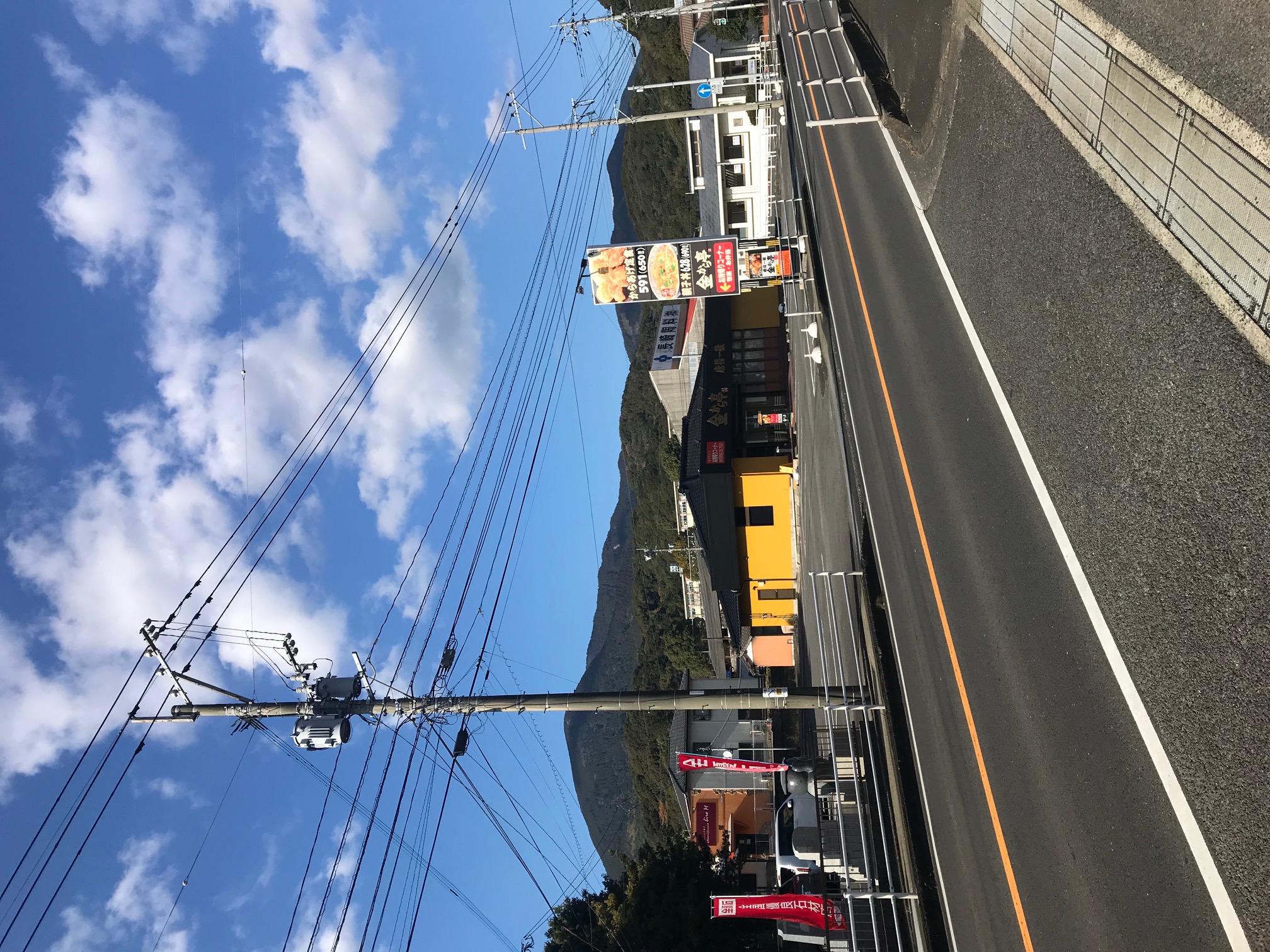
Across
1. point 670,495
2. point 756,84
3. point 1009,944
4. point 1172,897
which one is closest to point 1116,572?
point 1172,897

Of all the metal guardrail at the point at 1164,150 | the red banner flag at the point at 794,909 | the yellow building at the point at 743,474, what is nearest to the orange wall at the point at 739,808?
the yellow building at the point at 743,474

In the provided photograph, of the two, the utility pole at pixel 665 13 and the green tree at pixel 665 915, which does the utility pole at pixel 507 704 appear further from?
the utility pole at pixel 665 13

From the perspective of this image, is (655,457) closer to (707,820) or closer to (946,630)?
(707,820)

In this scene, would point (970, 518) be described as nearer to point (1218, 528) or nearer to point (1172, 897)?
point (1218, 528)

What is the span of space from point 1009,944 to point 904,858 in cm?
251

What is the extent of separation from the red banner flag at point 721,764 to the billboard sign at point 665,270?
1526cm

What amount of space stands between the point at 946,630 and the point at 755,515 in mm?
20759

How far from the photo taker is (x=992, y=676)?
32.8 ft

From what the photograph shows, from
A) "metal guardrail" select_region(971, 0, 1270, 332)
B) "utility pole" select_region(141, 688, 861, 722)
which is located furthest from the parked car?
"metal guardrail" select_region(971, 0, 1270, 332)

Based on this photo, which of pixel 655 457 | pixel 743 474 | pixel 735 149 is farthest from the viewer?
pixel 655 457

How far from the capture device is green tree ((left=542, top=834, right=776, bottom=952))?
24781 mm

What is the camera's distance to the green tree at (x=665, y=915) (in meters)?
Result: 24.8

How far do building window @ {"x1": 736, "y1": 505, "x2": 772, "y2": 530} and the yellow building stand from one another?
3cm

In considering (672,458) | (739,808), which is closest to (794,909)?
(739,808)
